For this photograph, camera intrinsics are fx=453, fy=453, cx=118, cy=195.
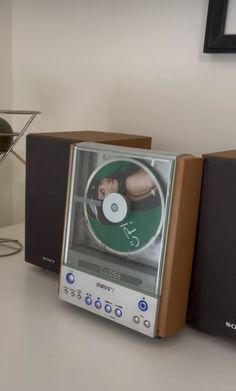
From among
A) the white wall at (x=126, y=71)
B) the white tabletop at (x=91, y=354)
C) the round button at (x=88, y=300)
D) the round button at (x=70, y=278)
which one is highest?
the white wall at (x=126, y=71)

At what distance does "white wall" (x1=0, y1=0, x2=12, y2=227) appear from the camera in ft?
4.01

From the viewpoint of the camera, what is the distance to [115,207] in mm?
685

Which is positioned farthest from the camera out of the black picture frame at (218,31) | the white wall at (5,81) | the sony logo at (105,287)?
the white wall at (5,81)

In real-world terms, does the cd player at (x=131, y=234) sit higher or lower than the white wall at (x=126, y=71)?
lower

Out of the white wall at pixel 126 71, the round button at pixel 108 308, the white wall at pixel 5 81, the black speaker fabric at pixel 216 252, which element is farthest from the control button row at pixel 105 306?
the white wall at pixel 5 81

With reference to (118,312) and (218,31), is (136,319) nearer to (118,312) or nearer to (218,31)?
Answer: (118,312)

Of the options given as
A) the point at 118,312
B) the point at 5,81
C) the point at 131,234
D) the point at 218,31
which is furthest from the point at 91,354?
the point at 5,81

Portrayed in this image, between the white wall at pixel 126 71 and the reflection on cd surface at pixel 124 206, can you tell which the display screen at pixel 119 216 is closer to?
the reflection on cd surface at pixel 124 206

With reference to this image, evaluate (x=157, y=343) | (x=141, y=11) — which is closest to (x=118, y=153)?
(x=157, y=343)

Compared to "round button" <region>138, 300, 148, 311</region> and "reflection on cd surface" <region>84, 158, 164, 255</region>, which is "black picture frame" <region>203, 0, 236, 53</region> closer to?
"reflection on cd surface" <region>84, 158, 164, 255</region>

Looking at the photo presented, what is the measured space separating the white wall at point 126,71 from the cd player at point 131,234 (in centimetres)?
32

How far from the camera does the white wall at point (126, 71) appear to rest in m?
0.92

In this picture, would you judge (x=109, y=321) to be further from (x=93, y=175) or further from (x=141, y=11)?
(x=141, y=11)

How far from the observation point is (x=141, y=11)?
994mm
